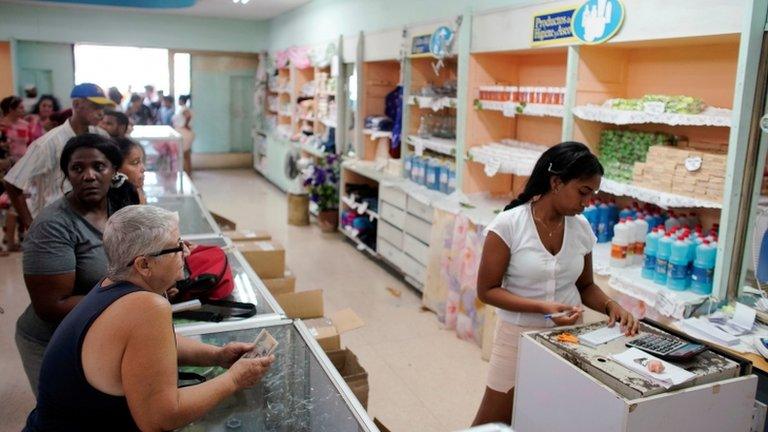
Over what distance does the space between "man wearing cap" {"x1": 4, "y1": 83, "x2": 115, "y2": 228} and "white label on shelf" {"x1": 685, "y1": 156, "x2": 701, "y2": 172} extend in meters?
3.50

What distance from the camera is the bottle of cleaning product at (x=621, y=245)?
3416 millimetres

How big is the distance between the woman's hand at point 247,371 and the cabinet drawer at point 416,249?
349 centimetres

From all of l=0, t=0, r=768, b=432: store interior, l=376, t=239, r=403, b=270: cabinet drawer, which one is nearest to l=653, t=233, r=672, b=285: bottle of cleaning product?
l=0, t=0, r=768, b=432: store interior

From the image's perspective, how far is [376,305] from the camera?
525cm

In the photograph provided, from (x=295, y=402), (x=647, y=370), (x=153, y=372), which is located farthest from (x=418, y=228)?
(x=153, y=372)

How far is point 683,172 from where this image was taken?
125 inches

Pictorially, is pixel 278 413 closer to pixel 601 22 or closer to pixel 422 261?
pixel 601 22

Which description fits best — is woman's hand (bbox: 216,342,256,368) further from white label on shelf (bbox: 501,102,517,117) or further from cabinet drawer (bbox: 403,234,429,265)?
cabinet drawer (bbox: 403,234,429,265)

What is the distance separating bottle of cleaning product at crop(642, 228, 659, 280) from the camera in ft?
10.5

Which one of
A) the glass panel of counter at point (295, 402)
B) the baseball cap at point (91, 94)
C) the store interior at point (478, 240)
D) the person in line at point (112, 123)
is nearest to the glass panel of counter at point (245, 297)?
the store interior at point (478, 240)

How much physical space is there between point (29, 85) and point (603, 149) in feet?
34.1

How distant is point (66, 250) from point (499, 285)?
5.32ft

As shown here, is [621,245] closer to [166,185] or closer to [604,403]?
[604,403]

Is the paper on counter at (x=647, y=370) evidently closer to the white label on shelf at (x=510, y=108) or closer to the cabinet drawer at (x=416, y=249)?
the white label on shelf at (x=510, y=108)
